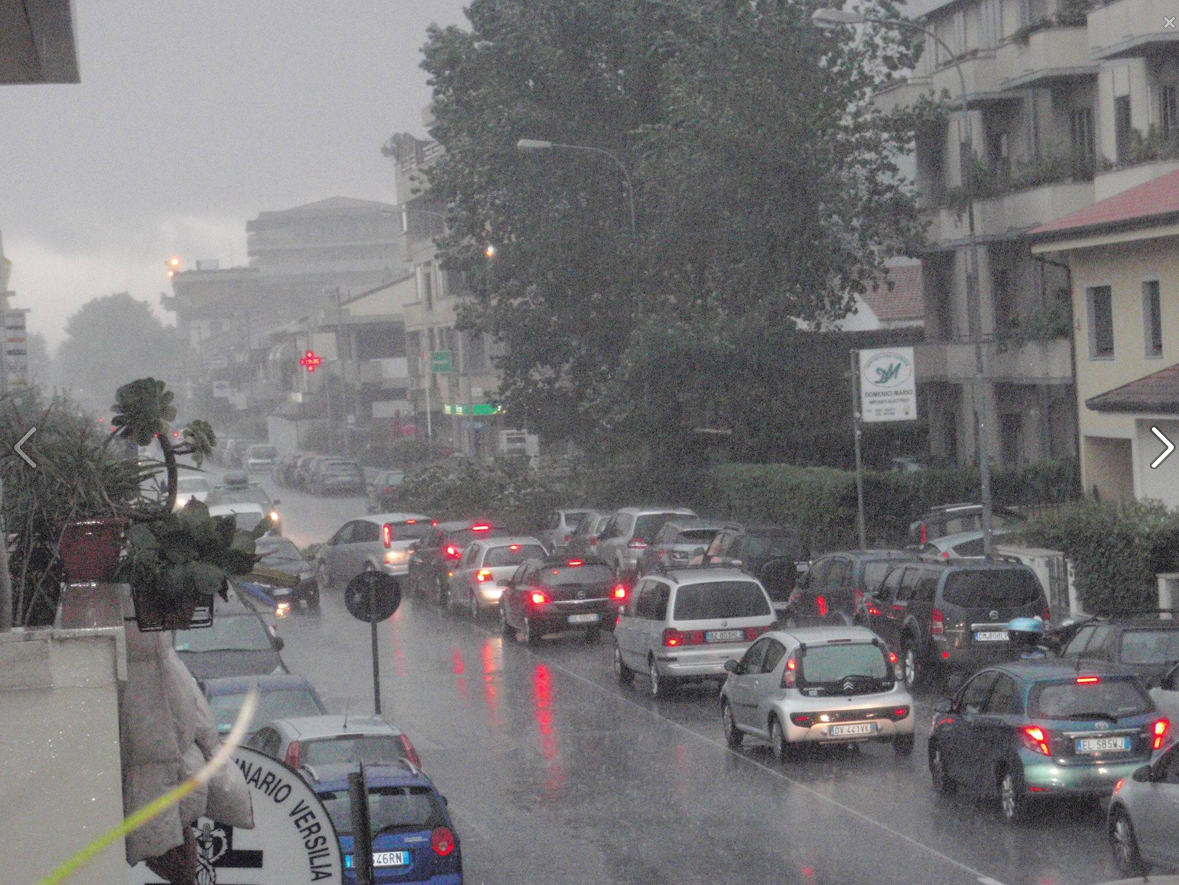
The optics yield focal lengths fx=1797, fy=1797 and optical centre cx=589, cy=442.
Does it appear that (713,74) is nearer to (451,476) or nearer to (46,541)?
(451,476)

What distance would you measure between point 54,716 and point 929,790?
47.3ft

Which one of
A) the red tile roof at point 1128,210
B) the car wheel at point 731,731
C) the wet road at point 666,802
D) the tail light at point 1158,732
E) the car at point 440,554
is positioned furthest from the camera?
the car at point 440,554

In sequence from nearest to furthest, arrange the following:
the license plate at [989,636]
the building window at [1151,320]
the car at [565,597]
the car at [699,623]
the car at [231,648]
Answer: the car at [231,648]
the license plate at [989,636]
the car at [699,623]
the car at [565,597]
the building window at [1151,320]

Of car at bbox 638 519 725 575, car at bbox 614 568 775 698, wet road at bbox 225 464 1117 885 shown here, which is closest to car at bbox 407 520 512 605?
car at bbox 638 519 725 575

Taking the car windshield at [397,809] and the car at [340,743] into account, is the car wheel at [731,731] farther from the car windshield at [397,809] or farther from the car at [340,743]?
the car windshield at [397,809]

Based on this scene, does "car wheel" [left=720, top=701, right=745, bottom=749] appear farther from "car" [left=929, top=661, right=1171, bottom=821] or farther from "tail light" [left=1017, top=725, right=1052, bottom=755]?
"tail light" [left=1017, top=725, right=1052, bottom=755]

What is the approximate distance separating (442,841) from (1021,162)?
32902 millimetres

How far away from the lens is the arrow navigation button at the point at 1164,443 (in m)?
30.7

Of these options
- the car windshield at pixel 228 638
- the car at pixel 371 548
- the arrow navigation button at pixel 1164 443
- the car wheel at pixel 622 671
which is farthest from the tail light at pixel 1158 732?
the car at pixel 371 548

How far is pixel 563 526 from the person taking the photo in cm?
4588

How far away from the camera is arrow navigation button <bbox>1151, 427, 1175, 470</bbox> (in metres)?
30.7

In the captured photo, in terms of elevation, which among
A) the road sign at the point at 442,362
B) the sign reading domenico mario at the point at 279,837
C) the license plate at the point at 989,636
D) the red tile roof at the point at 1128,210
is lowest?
the license plate at the point at 989,636

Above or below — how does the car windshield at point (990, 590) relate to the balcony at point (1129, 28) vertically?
below

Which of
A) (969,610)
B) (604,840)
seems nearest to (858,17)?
(969,610)
